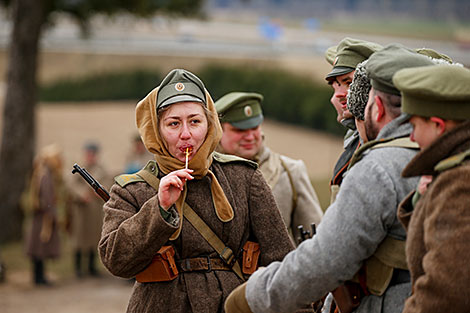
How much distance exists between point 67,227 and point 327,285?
10.6 m

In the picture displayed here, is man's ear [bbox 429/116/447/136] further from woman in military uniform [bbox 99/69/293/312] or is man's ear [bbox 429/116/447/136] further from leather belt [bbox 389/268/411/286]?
woman in military uniform [bbox 99/69/293/312]

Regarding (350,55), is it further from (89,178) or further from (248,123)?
(248,123)

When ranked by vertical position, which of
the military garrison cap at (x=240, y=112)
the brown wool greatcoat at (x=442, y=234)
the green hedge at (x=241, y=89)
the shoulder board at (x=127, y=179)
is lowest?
the green hedge at (x=241, y=89)

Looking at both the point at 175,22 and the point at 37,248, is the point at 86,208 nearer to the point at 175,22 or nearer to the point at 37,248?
the point at 37,248

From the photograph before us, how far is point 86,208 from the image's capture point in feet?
42.1

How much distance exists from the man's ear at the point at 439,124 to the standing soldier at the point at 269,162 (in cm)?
277

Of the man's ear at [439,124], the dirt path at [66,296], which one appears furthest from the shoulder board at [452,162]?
the dirt path at [66,296]

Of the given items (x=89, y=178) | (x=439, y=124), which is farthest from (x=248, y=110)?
(x=439, y=124)

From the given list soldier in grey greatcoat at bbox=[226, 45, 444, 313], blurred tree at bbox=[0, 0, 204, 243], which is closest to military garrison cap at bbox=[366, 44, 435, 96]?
soldier in grey greatcoat at bbox=[226, 45, 444, 313]

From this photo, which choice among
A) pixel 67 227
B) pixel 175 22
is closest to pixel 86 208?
pixel 67 227

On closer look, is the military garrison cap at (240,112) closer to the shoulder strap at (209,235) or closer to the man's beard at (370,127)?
the shoulder strap at (209,235)

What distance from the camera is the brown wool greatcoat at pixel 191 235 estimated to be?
352cm

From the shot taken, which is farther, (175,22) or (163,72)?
(163,72)

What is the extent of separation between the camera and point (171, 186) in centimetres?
347
